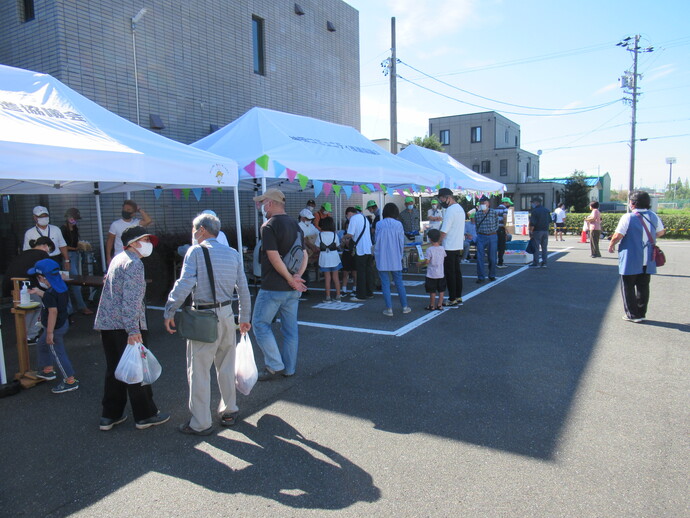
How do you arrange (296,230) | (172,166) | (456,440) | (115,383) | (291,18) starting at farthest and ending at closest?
(291,18), (172,166), (296,230), (115,383), (456,440)

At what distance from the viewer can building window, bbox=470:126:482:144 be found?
4509 centimetres

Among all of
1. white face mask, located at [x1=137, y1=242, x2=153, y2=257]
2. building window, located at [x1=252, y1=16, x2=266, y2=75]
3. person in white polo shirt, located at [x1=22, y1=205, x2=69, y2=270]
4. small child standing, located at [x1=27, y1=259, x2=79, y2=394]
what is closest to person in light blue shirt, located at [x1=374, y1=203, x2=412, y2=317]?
white face mask, located at [x1=137, y1=242, x2=153, y2=257]

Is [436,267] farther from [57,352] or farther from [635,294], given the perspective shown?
[57,352]

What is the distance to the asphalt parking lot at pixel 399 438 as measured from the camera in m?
2.77

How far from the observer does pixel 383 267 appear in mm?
7090

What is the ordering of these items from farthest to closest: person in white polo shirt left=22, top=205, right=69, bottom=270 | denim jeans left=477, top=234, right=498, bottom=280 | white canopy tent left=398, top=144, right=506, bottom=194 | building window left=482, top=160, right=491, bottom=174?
1. building window left=482, top=160, right=491, bottom=174
2. white canopy tent left=398, top=144, right=506, bottom=194
3. denim jeans left=477, top=234, right=498, bottom=280
4. person in white polo shirt left=22, top=205, right=69, bottom=270

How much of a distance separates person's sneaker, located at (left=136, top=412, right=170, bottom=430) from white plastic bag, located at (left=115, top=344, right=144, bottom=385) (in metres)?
0.41

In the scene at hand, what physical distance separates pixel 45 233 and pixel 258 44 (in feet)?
28.0

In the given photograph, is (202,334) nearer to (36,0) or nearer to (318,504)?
(318,504)

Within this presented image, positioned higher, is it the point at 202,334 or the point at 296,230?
the point at 296,230

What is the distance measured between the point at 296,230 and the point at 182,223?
6.98 metres

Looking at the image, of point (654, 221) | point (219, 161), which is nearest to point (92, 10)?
point (219, 161)

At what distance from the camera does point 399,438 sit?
347 cm

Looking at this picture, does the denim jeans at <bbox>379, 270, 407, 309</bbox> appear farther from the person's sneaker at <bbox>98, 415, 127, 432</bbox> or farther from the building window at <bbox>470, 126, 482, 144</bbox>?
the building window at <bbox>470, 126, 482, 144</bbox>
